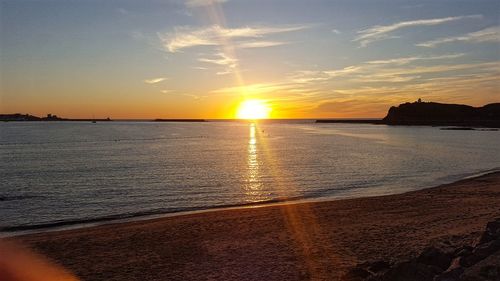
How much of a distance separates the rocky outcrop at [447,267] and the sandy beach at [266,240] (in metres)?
1.02

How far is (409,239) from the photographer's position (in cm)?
1673

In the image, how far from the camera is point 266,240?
17.5 m

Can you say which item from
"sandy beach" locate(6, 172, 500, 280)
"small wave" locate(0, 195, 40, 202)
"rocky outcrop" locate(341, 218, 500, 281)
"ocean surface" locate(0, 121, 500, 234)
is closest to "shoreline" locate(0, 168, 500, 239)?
"ocean surface" locate(0, 121, 500, 234)

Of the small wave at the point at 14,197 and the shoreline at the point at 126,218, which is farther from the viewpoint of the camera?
the small wave at the point at 14,197

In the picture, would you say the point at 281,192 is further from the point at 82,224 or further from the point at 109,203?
the point at 82,224

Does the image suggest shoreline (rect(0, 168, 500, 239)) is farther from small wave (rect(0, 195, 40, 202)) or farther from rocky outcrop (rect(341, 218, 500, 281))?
rocky outcrop (rect(341, 218, 500, 281))

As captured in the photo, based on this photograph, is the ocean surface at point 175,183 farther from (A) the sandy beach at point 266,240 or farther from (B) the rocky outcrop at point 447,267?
(B) the rocky outcrop at point 447,267

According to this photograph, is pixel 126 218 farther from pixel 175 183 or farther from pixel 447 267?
pixel 447 267

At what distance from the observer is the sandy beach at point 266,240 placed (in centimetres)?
1387

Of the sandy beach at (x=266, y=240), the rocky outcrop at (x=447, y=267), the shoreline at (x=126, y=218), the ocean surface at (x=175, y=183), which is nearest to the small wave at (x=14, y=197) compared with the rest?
the ocean surface at (x=175, y=183)

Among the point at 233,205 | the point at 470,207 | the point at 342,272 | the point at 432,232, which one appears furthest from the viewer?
the point at 233,205

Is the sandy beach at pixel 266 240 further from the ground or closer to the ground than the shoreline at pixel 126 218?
further from the ground

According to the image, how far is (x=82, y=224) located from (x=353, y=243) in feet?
45.0

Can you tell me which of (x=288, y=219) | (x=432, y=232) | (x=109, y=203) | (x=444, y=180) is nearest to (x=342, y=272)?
(x=432, y=232)
